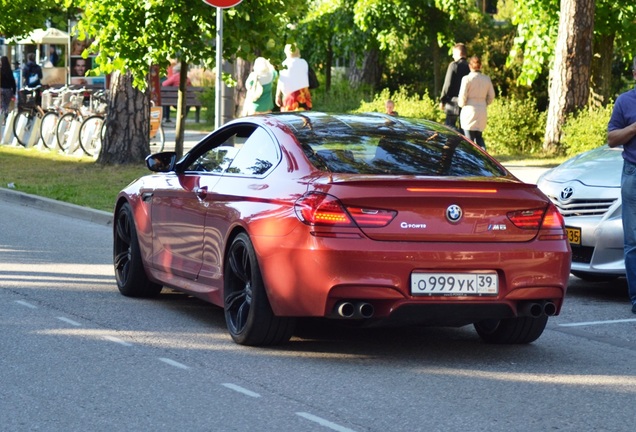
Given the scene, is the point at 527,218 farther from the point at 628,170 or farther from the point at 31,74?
the point at 31,74

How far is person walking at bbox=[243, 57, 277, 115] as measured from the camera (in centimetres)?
2152

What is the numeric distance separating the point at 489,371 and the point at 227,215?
186cm

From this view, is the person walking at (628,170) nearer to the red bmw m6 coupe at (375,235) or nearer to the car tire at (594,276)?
the car tire at (594,276)

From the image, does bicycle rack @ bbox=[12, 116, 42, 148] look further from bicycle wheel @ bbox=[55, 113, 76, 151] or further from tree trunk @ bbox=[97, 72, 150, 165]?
tree trunk @ bbox=[97, 72, 150, 165]

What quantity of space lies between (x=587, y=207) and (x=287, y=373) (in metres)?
4.17

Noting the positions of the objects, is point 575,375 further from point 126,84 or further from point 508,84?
point 508,84

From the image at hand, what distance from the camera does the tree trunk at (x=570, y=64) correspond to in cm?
2323

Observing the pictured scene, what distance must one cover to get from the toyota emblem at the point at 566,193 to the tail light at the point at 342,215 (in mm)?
3729

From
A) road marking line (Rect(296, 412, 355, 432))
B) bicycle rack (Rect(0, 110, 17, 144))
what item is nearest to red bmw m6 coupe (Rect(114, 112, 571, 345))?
road marking line (Rect(296, 412, 355, 432))

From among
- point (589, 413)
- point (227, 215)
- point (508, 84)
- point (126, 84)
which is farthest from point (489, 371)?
point (508, 84)

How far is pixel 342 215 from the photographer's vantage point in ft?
24.4

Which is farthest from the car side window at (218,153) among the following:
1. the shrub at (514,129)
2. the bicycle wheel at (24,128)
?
the bicycle wheel at (24,128)

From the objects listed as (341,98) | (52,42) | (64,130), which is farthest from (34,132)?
(52,42)

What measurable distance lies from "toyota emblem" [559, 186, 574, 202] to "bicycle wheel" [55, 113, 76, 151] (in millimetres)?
16253
